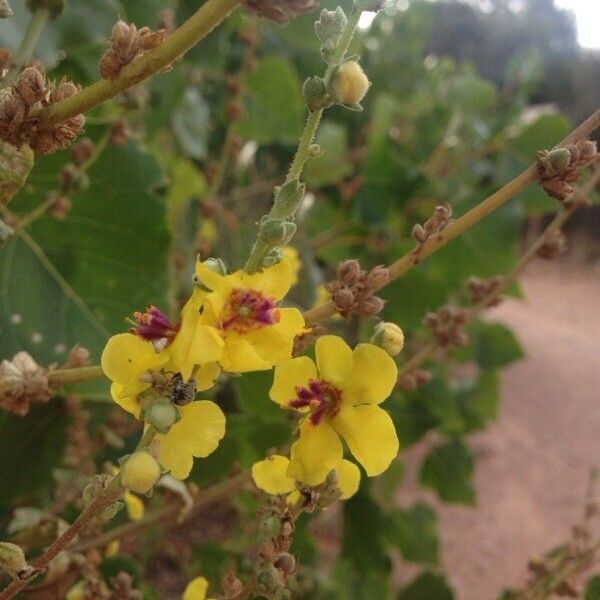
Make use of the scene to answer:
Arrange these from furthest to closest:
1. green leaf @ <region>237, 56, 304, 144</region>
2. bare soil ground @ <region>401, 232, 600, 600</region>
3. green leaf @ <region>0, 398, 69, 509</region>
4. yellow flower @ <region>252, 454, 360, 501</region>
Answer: bare soil ground @ <region>401, 232, 600, 600</region>, green leaf @ <region>237, 56, 304, 144</region>, green leaf @ <region>0, 398, 69, 509</region>, yellow flower @ <region>252, 454, 360, 501</region>

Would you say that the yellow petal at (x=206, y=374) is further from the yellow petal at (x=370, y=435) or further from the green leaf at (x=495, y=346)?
the green leaf at (x=495, y=346)

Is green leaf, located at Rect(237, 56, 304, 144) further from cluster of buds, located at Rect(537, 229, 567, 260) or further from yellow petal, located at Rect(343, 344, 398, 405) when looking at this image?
yellow petal, located at Rect(343, 344, 398, 405)

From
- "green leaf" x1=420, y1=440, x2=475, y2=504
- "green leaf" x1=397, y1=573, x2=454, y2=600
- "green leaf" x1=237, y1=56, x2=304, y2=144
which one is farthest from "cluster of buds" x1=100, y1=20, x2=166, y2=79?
"green leaf" x1=420, y1=440, x2=475, y2=504

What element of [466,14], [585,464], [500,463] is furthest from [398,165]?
[466,14]

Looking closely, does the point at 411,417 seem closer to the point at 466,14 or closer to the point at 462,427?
the point at 462,427

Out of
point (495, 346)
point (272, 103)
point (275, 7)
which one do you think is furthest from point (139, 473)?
point (495, 346)

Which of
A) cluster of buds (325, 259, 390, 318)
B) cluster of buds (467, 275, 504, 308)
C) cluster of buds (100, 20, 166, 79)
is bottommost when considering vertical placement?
cluster of buds (325, 259, 390, 318)
